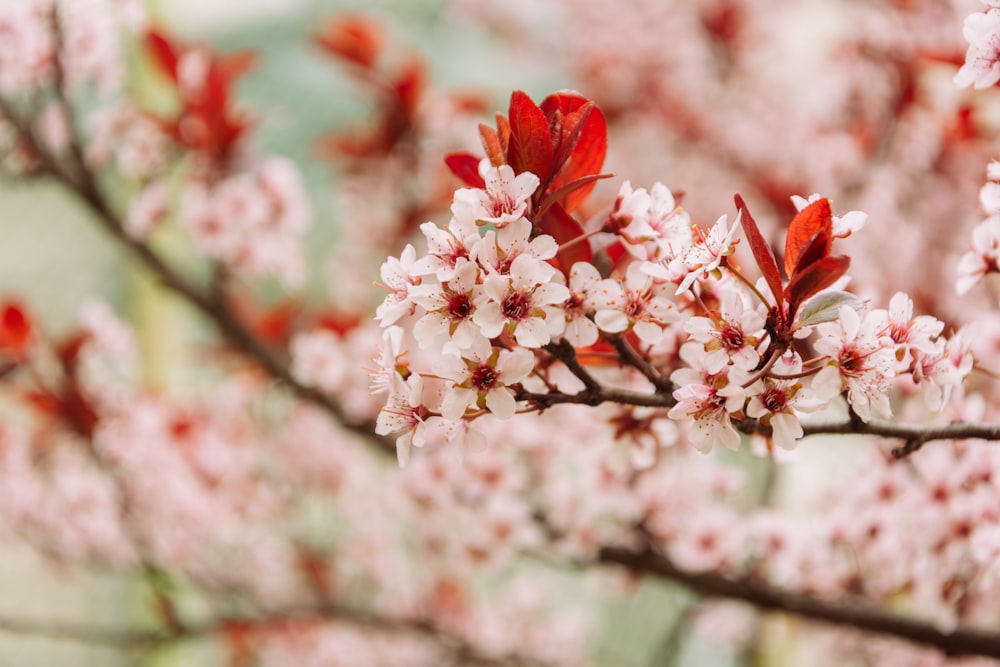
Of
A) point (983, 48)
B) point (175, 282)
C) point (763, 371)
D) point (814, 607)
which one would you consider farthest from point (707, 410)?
point (175, 282)

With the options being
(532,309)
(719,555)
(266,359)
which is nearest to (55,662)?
(266,359)

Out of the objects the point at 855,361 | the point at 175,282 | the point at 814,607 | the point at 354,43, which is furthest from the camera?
the point at 354,43

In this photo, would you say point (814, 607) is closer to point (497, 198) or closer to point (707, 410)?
point (707, 410)

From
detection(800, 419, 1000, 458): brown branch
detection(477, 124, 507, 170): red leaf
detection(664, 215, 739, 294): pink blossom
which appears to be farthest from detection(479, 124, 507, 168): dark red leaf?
detection(800, 419, 1000, 458): brown branch

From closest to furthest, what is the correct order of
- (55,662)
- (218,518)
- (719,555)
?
(719,555) → (218,518) → (55,662)

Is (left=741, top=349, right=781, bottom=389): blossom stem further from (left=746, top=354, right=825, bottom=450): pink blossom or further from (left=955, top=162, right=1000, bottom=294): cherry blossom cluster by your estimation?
(left=955, top=162, right=1000, bottom=294): cherry blossom cluster

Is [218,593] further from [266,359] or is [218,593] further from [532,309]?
[532,309]

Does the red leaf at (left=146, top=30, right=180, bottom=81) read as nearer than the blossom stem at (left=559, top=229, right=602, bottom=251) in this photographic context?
No
